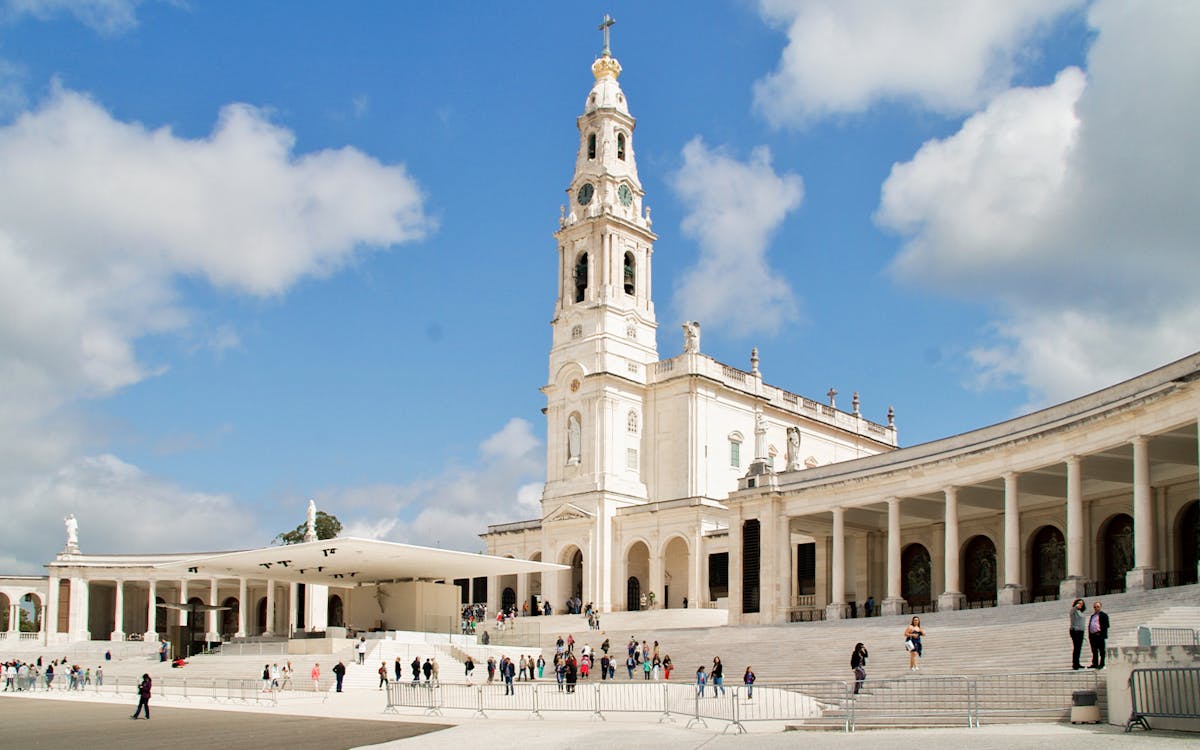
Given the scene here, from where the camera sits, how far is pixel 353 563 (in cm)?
4938

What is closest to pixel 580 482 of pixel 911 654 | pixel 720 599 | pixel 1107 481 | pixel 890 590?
pixel 720 599

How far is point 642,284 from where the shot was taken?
6775cm

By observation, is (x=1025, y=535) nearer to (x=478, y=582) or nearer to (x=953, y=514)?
(x=953, y=514)

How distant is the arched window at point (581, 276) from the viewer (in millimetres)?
67500

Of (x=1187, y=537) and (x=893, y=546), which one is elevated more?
(x=1187, y=537)

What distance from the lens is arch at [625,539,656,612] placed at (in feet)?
209

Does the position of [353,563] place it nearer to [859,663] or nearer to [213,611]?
[859,663]

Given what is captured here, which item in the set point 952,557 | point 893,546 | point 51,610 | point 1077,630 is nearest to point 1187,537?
point 952,557

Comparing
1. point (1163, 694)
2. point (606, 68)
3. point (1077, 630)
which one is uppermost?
point (606, 68)

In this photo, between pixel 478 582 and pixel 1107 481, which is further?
pixel 478 582

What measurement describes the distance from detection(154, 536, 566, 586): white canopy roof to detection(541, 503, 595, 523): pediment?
670cm

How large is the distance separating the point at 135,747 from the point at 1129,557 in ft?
95.7

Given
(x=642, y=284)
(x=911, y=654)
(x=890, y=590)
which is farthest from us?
(x=642, y=284)

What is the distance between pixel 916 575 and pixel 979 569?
3.26m
